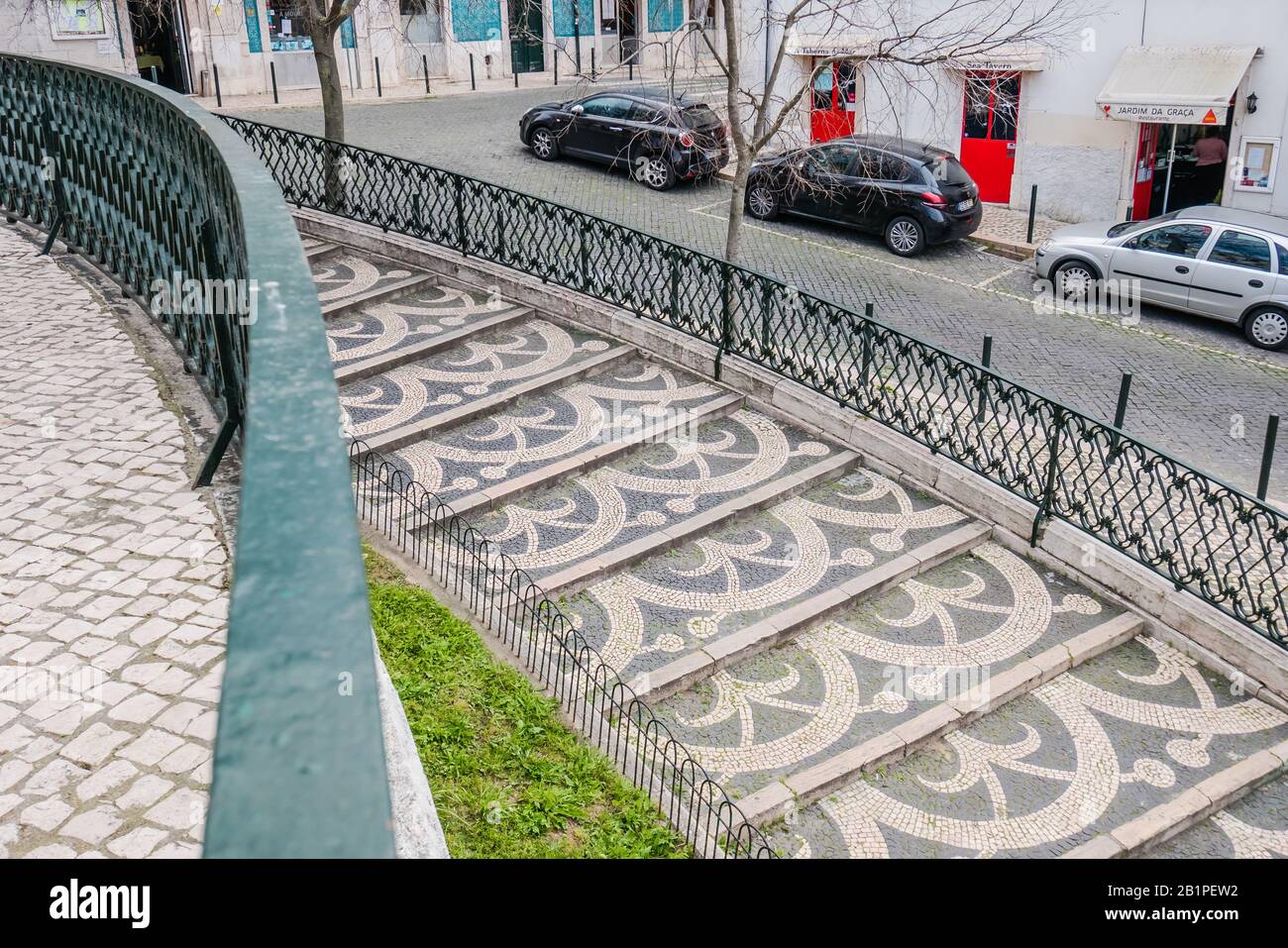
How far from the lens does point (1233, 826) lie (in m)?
7.25

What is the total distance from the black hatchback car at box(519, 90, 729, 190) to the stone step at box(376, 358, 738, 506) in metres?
9.26

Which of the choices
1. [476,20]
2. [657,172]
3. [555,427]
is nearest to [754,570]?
[555,427]

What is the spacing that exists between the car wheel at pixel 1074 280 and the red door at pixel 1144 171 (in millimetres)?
4104

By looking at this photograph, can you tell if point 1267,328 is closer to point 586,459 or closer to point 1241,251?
point 1241,251

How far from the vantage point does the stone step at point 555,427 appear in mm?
10047

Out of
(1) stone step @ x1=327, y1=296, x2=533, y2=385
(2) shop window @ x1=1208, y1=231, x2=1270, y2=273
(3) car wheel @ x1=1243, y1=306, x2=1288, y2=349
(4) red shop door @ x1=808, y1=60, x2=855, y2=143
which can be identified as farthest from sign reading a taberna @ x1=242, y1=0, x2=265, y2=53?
(3) car wheel @ x1=1243, y1=306, x2=1288, y2=349

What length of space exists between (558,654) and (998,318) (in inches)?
405

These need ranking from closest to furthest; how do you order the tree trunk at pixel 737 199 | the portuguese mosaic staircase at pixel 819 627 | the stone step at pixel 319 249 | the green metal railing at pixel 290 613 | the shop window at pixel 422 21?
the green metal railing at pixel 290 613
the portuguese mosaic staircase at pixel 819 627
the tree trunk at pixel 737 199
the stone step at pixel 319 249
the shop window at pixel 422 21

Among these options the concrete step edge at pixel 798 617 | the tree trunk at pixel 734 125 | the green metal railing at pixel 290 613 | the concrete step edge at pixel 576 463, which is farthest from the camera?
the tree trunk at pixel 734 125

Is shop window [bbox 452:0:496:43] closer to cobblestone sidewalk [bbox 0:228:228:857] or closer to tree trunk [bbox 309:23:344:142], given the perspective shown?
tree trunk [bbox 309:23:344:142]

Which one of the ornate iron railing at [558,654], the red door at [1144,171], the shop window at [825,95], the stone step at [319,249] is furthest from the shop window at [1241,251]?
the ornate iron railing at [558,654]

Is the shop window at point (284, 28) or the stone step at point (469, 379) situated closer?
the stone step at point (469, 379)

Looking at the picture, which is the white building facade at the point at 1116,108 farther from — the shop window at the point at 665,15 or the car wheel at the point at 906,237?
the shop window at the point at 665,15
